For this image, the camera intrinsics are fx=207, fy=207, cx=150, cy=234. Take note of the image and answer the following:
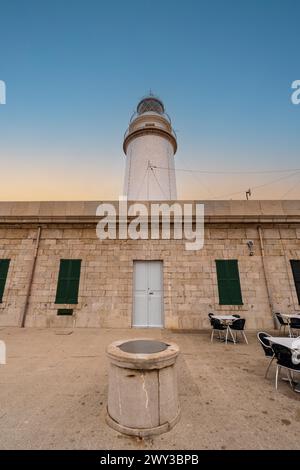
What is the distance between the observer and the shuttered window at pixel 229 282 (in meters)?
7.34

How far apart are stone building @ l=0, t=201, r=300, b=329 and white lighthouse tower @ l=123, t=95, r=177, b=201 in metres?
4.62

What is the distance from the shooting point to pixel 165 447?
6.30 ft

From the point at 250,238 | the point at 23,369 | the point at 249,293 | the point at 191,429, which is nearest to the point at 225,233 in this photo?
the point at 250,238

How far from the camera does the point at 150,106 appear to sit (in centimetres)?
1745

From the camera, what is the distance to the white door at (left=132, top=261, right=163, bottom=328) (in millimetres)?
7466

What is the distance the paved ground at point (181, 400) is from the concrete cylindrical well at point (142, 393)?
0.28ft

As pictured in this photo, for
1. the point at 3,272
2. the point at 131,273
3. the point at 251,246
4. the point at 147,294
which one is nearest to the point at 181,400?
the point at 147,294

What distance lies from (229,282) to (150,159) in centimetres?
892

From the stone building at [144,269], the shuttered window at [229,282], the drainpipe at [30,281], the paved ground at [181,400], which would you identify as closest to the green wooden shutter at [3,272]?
the stone building at [144,269]

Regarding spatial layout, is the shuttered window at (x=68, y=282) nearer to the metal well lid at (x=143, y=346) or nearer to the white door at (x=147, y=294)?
the white door at (x=147, y=294)

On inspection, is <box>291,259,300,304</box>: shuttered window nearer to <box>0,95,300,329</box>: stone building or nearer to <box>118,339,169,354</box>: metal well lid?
<box>0,95,300,329</box>: stone building

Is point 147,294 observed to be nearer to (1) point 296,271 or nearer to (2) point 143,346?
(2) point 143,346

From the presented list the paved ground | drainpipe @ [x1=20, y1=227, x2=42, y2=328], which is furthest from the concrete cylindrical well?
drainpipe @ [x1=20, y1=227, x2=42, y2=328]

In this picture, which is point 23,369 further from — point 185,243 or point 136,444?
point 185,243
